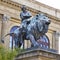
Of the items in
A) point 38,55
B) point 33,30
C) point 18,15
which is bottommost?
point 38,55

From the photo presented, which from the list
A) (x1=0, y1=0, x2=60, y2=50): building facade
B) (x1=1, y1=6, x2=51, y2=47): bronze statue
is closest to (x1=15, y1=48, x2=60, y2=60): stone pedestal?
(x1=1, y1=6, x2=51, y2=47): bronze statue

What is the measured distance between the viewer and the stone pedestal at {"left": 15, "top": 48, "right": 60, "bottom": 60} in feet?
35.2

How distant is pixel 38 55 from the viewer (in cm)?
1069

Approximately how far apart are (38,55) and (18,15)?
17953mm

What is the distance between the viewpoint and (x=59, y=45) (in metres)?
31.7

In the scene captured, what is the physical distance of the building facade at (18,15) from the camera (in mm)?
27078

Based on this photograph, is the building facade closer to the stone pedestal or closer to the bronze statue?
the bronze statue

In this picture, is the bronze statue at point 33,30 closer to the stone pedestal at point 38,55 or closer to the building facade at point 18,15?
the stone pedestal at point 38,55

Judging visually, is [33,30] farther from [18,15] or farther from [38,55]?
[18,15]

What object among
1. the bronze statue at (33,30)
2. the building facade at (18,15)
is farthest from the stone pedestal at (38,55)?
the building facade at (18,15)

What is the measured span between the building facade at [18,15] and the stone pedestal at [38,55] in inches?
545

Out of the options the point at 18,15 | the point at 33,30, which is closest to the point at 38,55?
the point at 33,30

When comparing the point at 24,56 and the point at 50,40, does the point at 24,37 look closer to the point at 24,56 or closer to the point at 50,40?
the point at 24,56

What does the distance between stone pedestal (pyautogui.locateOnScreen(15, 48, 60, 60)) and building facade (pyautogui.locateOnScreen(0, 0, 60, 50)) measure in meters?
13.9
